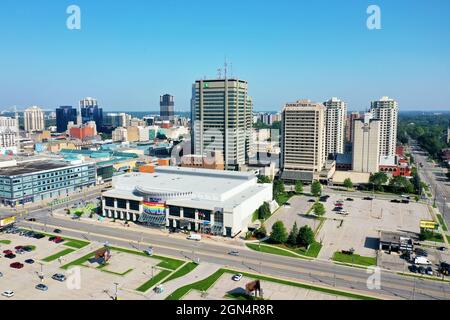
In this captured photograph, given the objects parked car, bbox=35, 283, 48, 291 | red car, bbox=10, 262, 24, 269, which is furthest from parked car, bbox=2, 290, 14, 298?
red car, bbox=10, 262, 24, 269

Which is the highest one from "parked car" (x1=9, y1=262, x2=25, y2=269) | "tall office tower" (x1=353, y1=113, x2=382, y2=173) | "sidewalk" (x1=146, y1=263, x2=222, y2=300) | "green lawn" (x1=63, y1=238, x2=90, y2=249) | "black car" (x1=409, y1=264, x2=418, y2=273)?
"tall office tower" (x1=353, y1=113, x2=382, y2=173)

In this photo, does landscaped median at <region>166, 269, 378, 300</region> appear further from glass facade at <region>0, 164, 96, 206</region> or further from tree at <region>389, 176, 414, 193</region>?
tree at <region>389, 176, 414, 193</region>

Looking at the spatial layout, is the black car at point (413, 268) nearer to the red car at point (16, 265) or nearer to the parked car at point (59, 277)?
the parked car at point (59, 277)

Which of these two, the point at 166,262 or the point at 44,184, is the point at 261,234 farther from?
the point at 44,184

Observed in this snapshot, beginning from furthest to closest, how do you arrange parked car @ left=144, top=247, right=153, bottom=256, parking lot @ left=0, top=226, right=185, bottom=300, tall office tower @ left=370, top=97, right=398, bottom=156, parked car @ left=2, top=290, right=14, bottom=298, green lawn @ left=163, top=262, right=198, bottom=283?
tall office tower @ left=370, top=97, right=398, bottom=156, parked car @ left=144, top=247, right=153, bottom=256, green lawn @ left=163, top=262, right=198, bottom=283, parking lot @ left=0, top=226, right=185, bottom=300, parked car @ left=2, top=290, right=14, bottom=298

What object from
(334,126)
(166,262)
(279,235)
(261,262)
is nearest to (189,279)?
(166,262)

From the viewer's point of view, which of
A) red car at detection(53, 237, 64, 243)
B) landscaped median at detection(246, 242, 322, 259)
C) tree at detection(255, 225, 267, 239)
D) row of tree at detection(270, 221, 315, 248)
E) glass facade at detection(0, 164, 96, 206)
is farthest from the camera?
glass facade at detection(0, 164, 96, 206)
